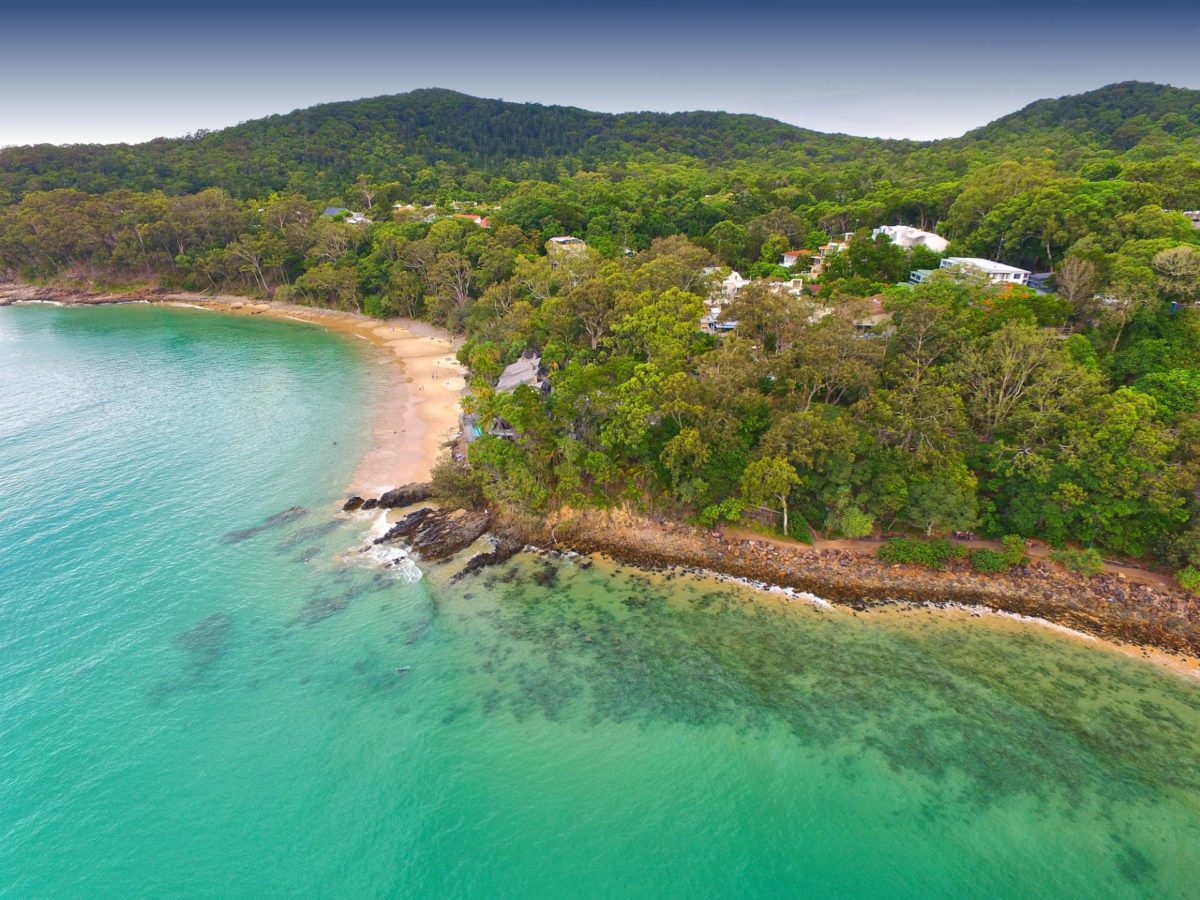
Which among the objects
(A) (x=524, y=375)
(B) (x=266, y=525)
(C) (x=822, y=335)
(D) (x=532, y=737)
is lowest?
(D) (x=532, y=737)

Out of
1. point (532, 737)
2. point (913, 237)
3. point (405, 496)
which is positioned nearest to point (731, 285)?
point (913, 237)

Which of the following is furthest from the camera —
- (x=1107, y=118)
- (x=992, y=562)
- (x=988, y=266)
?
(x=1107, y=118)

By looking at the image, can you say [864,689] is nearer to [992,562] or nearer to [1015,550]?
[992,562]

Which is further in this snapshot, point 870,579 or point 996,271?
point 996,271

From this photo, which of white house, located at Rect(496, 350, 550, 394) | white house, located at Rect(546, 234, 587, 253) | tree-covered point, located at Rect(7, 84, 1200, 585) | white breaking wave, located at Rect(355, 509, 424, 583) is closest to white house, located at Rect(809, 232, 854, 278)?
tree-covered point, located at Rect(7, 84, 1200, 585)

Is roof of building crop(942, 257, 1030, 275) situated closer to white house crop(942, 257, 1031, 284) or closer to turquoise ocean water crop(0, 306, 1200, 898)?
white house crop(942, 257, 1031, 284)

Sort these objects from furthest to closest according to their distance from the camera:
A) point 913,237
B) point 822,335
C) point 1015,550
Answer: point 913,237, point 822,335, point 1015,550
